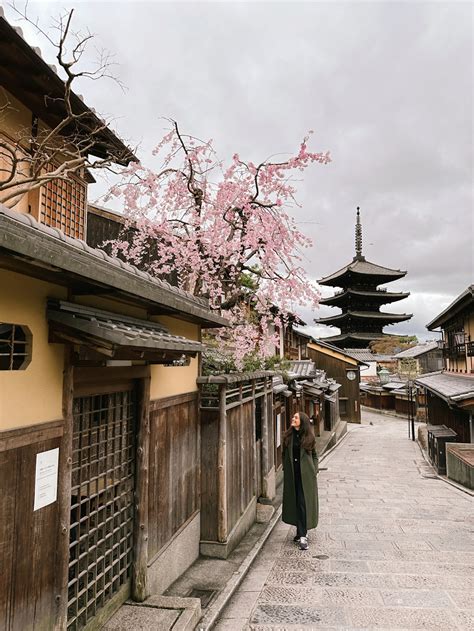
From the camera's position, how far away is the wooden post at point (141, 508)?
18.4 feet

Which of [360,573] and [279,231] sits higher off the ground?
[279,231]

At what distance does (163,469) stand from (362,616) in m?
3.12

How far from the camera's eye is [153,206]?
12.1 metres

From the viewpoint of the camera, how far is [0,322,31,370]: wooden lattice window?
3543mm

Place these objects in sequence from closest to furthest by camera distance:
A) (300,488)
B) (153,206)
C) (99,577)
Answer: (99,577) → (300,488) → (153,206)

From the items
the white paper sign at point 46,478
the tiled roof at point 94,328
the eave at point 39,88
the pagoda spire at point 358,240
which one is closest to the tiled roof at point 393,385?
the pagoda spire at point 358,240

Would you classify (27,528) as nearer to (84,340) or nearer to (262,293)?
(84,340)

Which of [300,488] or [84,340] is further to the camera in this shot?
[300,488]

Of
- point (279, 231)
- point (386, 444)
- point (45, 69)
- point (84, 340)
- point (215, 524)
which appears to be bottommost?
point (386, 444)

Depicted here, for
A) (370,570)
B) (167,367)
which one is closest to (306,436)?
(370,570)

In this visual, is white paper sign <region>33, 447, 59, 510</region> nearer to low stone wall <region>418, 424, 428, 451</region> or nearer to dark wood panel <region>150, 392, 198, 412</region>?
dark wood panel <region>150, 392, 198, 412</region>

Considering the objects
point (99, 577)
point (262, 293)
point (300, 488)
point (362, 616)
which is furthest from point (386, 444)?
point (99, 577)

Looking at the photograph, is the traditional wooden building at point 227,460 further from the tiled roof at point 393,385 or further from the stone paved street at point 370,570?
the tiled roof at point 393,385

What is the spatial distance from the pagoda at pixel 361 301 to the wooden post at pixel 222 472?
5419cm
